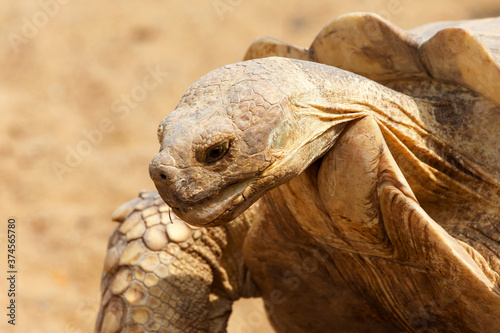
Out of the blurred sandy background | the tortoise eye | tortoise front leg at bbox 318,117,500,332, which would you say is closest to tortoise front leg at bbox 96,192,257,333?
tortoise front leg at bbox 318,117,500,332

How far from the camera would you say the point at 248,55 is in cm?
222

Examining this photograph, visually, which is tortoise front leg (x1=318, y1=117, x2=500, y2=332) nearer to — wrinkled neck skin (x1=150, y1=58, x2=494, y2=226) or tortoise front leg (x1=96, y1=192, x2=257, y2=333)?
wrinkled neck skin (x1=150, y1=58, x2=494, y2=226)

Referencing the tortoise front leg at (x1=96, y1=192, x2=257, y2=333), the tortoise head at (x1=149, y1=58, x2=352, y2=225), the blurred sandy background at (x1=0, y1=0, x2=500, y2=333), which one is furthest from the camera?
the blurred sandy background at (x1=0, y1=0, x2=500, y2=333)

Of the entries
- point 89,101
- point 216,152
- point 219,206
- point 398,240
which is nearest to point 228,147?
point 216,152

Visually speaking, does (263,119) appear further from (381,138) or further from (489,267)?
(489,267)

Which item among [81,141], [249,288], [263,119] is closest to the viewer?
[263,119]

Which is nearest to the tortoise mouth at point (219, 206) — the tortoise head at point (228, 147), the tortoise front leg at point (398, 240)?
the tortoise head at point (228, 147)

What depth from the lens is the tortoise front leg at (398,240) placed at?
1540 millimetres

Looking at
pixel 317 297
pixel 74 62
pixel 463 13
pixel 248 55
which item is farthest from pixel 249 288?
pixel 463 13

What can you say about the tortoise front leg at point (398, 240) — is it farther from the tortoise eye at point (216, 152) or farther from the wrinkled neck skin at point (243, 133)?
the tortoise eye at point (216, 152)

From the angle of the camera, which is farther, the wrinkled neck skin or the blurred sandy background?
the blurred sandy background

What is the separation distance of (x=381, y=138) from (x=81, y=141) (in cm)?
444

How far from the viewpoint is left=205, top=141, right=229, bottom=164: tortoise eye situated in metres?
1.42

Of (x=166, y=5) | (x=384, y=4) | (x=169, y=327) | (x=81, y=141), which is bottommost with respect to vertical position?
(x=169, y=327)
